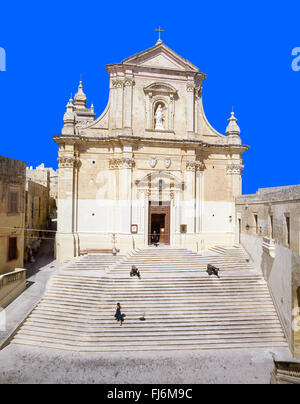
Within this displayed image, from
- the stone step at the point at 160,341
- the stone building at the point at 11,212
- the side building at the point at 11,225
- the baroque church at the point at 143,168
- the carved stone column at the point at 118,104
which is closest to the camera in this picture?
the stone step at the point at 160,341

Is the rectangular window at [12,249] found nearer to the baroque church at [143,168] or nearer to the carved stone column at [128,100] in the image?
the baroque church at [143,168]

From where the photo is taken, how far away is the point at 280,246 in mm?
17125

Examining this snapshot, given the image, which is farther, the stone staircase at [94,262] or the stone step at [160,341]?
the stone staircase at [94,262]

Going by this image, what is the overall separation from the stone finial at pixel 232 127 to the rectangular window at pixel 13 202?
19687 millimetres

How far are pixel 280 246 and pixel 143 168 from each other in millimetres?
13022

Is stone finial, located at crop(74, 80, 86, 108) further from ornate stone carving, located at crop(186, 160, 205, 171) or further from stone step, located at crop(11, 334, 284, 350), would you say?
stone step, located at crop(11, 334, 284, 350)

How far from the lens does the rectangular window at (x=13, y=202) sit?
1927 centimetres

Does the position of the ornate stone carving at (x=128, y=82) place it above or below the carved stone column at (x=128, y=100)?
above

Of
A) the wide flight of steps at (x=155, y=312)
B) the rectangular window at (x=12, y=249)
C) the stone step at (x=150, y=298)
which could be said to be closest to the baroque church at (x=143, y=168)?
the rectangular window at (x=12, y=249)

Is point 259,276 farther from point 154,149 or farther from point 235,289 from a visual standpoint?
point 154,149

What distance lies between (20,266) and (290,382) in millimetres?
17671

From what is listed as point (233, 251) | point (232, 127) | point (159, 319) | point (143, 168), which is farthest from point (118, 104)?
point (159, 319)

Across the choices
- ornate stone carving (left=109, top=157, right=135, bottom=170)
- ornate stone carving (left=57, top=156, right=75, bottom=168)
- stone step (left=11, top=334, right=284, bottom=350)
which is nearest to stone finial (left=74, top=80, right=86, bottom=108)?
ornate stone carving (left=57, top=156, right=75, bottom=168)

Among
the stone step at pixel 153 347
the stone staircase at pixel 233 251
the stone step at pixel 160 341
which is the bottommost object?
the stone step at pixel 153 347
